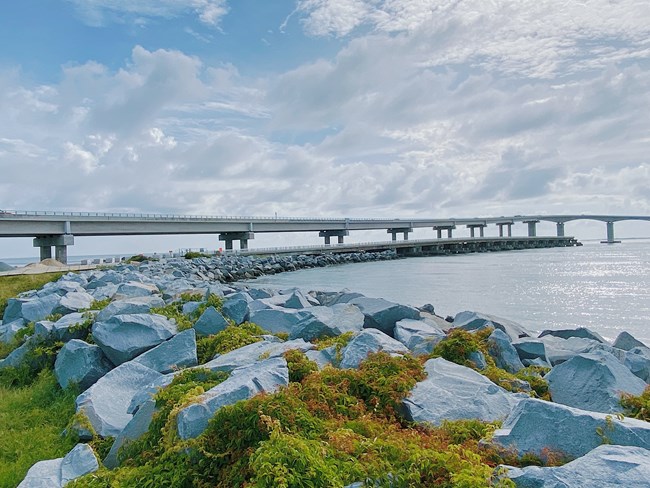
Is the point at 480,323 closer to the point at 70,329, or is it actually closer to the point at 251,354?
the point at 251,354

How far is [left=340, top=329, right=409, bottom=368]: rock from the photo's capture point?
15.6 ft

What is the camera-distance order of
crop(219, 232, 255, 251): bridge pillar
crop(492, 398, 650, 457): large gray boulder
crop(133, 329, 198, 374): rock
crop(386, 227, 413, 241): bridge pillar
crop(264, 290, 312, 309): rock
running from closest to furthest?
crop(492, 398, 650, 457): large gray boulder
crop(133, 329, 198, 374): rock
crop(264, 290, 312, 309): rock
crop(219, 232, 255, 251): bridge pillar
crop(386, 227, 413, 241): bridge pillar

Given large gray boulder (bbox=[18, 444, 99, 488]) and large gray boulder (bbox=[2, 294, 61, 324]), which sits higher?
large gray boulder (bbox=[2, 294, 61, 324])

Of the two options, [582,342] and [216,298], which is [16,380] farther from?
[582,342]

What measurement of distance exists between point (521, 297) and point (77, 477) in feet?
56.3

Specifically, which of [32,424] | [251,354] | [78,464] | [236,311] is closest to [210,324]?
[236,311]

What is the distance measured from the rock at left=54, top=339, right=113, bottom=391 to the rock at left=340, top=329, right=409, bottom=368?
325 cm

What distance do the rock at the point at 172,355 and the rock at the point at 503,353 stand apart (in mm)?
3357

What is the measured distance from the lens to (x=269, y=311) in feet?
25.4

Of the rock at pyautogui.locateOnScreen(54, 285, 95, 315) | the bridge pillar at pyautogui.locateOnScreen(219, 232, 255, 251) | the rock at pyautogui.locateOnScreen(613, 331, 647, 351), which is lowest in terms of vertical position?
the rock at pyautogui.locateOnScreen(613, 331, 647, 351)

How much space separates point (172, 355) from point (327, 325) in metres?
1.97

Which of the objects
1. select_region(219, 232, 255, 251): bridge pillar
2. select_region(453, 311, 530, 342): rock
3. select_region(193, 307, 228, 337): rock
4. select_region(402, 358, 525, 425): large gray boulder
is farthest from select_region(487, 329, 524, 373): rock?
select_region(219, 232, 255, 251): bridge pillar

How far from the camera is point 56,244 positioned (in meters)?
41.6

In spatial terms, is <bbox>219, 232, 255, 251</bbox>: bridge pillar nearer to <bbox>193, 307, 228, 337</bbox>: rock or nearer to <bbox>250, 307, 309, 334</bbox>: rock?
<bbox>250, 307, 309, 334</bbox>: rock
